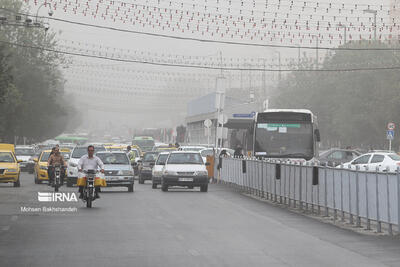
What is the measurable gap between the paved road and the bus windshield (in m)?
10.5

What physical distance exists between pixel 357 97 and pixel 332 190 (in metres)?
61.3

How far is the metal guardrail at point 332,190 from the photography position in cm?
1855

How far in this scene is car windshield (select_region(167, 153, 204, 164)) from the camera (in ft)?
123

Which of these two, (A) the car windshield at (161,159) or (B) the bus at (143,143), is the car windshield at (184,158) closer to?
(A) the car windshield at (161,159)

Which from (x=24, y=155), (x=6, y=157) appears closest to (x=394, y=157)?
(x=6, y=157)

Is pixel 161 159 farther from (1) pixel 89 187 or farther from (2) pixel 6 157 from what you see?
(1) pixel 89 187

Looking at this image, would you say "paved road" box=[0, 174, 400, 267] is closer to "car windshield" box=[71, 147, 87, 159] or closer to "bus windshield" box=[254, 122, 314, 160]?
"bus windshield" box=[254, 122, 314, 160]

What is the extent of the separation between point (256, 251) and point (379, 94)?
6491cm

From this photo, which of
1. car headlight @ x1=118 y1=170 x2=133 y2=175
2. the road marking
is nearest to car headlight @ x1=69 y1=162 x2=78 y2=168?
car headlight @ x1=118 y1=170 x2=133 y2=175

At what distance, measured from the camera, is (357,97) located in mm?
83250

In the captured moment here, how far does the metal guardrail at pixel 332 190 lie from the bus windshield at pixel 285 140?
1.47 m

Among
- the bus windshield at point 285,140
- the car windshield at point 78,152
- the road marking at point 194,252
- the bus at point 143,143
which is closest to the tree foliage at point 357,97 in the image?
the bus at point 143,143

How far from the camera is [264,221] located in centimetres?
2167

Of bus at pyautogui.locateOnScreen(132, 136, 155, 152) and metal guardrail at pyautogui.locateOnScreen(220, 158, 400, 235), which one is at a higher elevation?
bus at pyautogui.locateOnScreen(132, 136, 155, 152)
